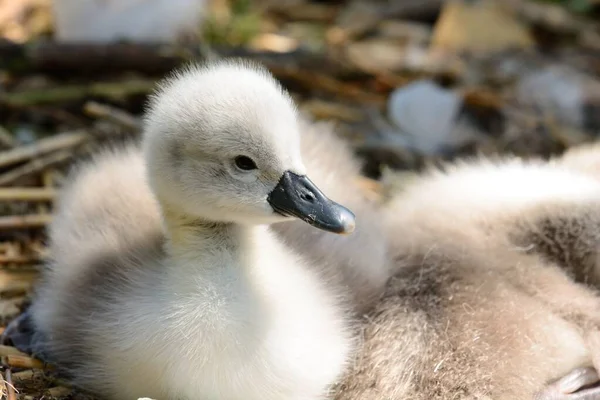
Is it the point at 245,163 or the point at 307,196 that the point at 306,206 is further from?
the point at 245,163

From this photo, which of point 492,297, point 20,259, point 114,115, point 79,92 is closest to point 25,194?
point 20,259

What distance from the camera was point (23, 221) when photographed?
251cm

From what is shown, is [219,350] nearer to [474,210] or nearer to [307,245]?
[307,245]

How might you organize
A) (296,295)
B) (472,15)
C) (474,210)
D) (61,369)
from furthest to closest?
(472,15) < (474,210) < (61,369) < (296,295)

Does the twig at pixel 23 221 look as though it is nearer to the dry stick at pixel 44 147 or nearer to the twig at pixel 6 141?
the dry stick at pixel 44 147

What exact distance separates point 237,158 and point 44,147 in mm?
1281

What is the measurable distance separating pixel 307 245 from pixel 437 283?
312mm

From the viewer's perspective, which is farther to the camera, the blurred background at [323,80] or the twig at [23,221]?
the blurred background at [323,80]

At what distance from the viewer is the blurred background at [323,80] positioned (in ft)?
9.33

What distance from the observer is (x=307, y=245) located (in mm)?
2078

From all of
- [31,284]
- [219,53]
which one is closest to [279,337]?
[31,284]

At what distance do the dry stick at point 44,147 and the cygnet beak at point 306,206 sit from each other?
1.28m

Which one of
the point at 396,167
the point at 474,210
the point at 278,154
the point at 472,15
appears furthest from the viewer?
the point at 472,15

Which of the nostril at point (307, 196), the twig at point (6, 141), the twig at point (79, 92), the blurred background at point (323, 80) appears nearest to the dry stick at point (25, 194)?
the blurred background at point (323, 80)
